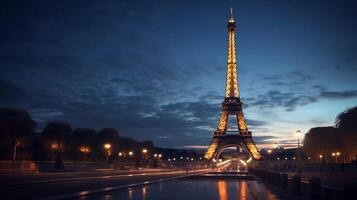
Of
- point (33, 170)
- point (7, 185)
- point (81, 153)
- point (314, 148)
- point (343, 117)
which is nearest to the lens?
point (7, 185)

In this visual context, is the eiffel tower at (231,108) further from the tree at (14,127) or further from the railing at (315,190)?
the railing at (315,190)

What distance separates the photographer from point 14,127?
67188 millimetres

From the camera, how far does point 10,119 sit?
67562 millimetres

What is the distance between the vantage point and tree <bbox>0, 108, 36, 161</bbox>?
6525 centimetres

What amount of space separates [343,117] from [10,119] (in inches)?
2505

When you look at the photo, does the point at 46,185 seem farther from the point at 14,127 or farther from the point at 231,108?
the point at 231,108

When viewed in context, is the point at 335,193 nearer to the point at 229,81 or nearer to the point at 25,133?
the point at 25,133

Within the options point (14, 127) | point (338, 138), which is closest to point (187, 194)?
point (14, 127)

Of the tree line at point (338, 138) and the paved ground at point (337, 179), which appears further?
the tree line at point (338, 138)

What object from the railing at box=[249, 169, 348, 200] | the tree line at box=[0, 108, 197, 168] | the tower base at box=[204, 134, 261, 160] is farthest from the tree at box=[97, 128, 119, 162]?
the railing at box=[249, 169, 348, 200]

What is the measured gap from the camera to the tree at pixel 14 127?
214ft

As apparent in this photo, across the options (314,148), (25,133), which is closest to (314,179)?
(25,133)

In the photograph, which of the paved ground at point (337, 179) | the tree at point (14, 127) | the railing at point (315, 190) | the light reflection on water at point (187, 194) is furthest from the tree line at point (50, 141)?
the railing at point (315, 190)

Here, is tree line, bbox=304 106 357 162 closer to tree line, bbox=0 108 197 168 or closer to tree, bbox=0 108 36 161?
tree line, bbox=0 108 197 168
